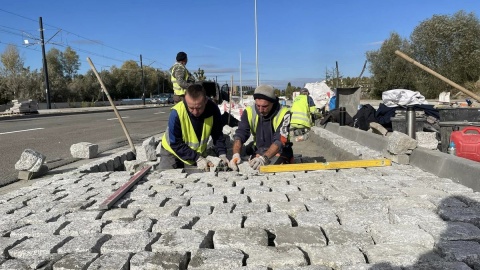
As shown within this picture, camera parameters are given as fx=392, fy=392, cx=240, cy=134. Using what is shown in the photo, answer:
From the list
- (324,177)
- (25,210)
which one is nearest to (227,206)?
(324,177)

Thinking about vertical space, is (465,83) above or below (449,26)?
below

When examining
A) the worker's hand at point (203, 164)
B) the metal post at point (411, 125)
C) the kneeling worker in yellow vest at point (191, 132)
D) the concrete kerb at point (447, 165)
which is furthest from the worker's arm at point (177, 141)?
the metal post at point (411, 125)

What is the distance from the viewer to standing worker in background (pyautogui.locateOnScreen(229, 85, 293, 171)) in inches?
208

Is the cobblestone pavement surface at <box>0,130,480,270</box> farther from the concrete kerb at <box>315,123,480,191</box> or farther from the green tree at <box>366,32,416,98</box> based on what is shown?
the green tree at <box>366,32,416,98</box>

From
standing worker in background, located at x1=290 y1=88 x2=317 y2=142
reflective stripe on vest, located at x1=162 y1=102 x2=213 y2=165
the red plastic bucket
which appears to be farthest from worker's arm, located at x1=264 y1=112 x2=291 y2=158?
standing worker in background, located at x1=290 y1=88 x2=317 y2=142

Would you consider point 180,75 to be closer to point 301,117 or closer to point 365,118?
point 301,117

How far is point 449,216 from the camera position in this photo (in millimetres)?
2967

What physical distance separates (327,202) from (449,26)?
36.2 metres

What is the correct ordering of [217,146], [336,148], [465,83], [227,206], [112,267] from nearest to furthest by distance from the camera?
[112,267] → [227,206] → [217,146] → [336,148] → [465,83]

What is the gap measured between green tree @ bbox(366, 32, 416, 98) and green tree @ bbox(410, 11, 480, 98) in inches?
64.1

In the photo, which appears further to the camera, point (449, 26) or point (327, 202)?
point (449, 26)

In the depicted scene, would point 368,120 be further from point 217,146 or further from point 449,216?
point 449,216

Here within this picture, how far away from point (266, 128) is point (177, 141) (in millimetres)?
1288

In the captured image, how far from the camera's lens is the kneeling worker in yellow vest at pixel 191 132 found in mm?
5039
